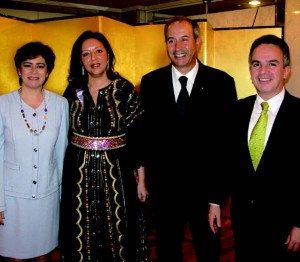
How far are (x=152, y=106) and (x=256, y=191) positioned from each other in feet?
2.38

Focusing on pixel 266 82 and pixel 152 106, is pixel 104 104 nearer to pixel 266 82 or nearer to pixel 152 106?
pixel 152 106

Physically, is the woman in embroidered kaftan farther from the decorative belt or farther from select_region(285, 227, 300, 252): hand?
select_region(285, 227, 300, 252): hand

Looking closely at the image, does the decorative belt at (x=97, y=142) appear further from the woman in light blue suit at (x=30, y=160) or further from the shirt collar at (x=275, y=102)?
the shirt collar at (x=275, y=102)

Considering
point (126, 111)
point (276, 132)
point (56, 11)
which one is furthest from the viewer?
point (56, 11)

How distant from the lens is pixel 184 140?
6.48 feet

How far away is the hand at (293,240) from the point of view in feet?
5.24

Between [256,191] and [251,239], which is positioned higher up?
[256,191]

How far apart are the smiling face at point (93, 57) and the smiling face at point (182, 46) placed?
14.1 inches

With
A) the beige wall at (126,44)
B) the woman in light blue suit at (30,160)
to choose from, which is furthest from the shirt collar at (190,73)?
the beige wall at (126,44)

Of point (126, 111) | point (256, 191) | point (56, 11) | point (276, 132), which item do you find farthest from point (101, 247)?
point (56, 11)

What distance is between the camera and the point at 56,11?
15.3 feet

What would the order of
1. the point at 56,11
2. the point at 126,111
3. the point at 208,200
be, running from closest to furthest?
the point at 208,200
the point at 126,111
the point at 56,11

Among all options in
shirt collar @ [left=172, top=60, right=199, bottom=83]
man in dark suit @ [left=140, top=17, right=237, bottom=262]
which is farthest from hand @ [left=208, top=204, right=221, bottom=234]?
shirt collar @ [left=172, top=60, right=199, bottom=83]

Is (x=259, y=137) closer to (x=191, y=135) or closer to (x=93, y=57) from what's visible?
(x=191, y=135)
